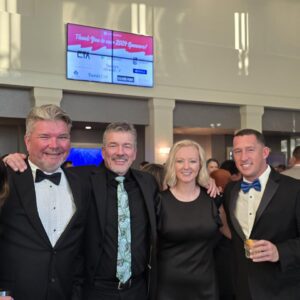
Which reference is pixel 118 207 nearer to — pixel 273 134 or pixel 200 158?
pixel 200 158

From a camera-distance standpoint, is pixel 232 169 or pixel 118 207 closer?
pixel 118 207

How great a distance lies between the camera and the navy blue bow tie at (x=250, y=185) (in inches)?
96.1

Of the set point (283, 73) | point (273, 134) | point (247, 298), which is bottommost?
point (247, 298)

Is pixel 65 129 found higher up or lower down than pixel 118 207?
higher up

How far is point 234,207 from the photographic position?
8.30ft

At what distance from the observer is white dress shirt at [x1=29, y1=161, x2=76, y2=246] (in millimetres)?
2062

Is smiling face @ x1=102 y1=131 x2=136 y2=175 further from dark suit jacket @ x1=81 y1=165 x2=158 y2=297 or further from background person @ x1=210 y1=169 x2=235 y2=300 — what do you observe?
background person @ x1=210 y1=169 x2=235 y2=300

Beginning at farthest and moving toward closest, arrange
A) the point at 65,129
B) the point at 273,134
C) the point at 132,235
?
the point at 273,134 → the point at 132,235 → the point at 65,129

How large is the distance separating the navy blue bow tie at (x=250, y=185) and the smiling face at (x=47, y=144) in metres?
1.16

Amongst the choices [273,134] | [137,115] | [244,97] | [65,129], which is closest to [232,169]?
[65,129]

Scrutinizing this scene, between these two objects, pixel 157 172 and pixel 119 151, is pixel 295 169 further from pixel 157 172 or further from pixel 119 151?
pixel 119 151

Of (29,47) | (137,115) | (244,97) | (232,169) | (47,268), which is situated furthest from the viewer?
(244,97)

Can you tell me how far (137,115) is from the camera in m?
9.58

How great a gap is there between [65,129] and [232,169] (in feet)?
11.1
